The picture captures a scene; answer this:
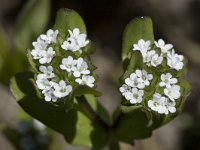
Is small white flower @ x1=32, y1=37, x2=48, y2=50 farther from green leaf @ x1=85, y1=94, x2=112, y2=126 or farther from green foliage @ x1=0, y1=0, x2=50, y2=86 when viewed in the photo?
green foliage @ x1=0, y1=0, x2=50, y2=86

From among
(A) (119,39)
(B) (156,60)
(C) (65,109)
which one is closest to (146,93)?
(B) (156,60)

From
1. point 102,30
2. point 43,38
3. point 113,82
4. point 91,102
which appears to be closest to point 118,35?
point 102,30

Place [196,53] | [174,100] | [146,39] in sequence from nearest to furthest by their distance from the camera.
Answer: [174,100], [146,39], [196,53]

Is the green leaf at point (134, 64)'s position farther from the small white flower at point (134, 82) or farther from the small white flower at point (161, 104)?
the small white flower at point (161, 104)

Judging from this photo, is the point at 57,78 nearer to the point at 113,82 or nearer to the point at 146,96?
the point at 146,96

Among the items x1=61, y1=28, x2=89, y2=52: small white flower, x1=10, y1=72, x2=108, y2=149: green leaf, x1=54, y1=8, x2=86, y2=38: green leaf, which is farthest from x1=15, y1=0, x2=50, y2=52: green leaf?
x1=61, y1=28, x2=89, y2=52: small white flower

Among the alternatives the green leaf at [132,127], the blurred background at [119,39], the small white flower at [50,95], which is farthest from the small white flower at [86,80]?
the blurred background at [119,39]
